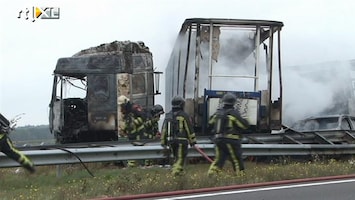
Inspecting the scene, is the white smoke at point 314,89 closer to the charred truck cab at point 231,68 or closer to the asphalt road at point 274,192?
the charred truck cab at point 231,68

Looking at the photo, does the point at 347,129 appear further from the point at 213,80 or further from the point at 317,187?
the point at 317,187

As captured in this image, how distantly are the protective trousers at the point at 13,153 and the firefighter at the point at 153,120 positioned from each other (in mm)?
4493

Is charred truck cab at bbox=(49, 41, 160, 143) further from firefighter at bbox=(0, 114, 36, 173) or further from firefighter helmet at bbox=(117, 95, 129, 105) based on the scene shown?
firefighter at bbox=(0, 114, 36, 173)

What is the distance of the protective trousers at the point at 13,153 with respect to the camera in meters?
8.28

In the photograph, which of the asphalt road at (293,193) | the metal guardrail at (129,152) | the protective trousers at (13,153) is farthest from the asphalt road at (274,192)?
the metal guardrail at (129,152)

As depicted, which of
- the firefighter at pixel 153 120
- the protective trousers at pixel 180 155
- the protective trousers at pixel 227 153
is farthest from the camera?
the firefighter at pixel 153 120

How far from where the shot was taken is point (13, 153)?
8352mm

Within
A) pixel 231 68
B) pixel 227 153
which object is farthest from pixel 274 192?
pixel 231 68

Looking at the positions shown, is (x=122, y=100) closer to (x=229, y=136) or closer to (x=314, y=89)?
(x=229, y=136)

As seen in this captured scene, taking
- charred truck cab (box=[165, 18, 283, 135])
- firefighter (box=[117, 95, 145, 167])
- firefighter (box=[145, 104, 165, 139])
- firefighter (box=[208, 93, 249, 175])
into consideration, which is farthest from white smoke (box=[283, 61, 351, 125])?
firefighter (box=[208, 93, 249, 175])

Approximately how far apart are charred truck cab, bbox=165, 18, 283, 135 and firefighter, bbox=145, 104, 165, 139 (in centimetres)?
97

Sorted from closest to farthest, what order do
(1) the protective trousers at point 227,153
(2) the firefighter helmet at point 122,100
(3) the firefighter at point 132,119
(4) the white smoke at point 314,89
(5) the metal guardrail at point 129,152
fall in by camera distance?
(5) the metal guardrail at point 129,152
(1) the protective trousers at point 227,153
(3) the firefighter at point 132,119
(2) the firefighter helmet at point 122,100
(4) the white smoke at point 314,89

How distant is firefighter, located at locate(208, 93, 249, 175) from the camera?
905 cm

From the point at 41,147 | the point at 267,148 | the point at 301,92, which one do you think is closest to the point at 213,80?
the point at 267,148
